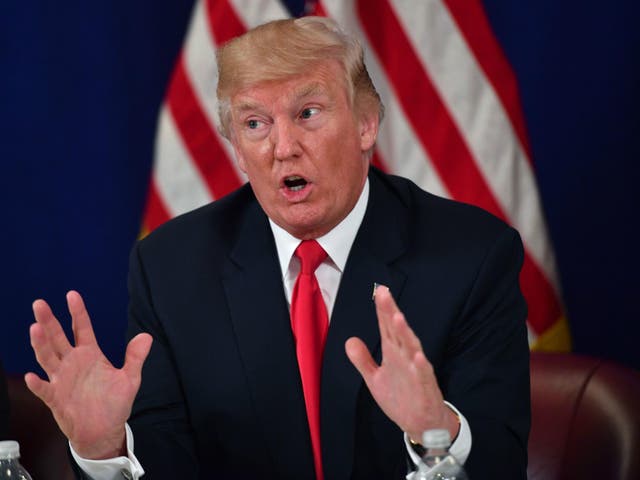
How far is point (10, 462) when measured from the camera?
68.4 inches

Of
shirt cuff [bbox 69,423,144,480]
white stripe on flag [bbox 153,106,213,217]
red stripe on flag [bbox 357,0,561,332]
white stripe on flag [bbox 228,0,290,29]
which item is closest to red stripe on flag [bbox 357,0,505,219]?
red stripe on flag [bbox 357,0,561,332]

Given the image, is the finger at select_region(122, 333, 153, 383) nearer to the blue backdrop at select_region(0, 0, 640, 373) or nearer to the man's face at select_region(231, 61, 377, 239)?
the man's face at select_region(231, 61, 377, 239)

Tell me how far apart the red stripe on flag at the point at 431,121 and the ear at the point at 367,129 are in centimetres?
89

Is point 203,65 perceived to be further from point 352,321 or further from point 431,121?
point 352,321

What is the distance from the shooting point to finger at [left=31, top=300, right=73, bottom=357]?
189 centimetres

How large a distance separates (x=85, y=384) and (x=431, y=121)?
1642mm

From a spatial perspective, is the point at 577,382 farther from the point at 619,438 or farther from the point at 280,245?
the point at 280,245

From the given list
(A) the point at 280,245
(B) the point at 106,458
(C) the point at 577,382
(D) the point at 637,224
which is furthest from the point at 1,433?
(D) the point at 637,224

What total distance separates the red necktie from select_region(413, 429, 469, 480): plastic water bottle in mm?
636

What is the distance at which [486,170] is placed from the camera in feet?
10.8

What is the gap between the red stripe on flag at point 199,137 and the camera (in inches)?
134

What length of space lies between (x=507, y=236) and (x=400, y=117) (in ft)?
Answer: 3.25

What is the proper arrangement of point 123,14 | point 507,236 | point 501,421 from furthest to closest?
point 123,14
point 507,236
point 501,421

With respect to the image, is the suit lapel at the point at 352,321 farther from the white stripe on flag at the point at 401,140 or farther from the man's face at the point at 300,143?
the white stripe on flag at the point at 401,140
